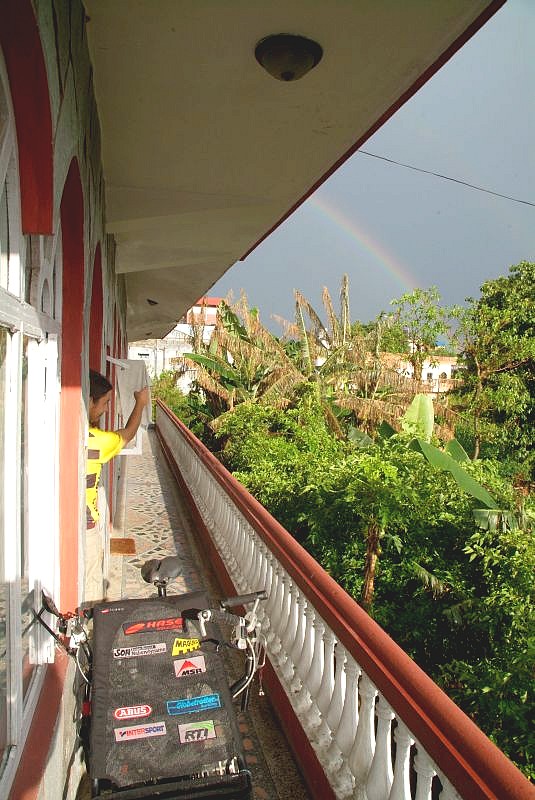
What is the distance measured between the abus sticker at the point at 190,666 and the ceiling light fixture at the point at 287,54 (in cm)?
248

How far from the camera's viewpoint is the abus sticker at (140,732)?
2.20m

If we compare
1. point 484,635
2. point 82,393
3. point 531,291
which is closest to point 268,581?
point 82,393

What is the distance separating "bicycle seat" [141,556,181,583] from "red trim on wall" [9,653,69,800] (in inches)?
21.2

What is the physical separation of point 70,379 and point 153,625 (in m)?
1.36

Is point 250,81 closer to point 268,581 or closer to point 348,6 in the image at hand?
point 348,6

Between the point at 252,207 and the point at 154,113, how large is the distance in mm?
1783

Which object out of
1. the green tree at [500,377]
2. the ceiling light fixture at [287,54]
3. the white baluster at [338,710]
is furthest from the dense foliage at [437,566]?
the green tree at [500,377]

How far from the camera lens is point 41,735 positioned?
2.14 m

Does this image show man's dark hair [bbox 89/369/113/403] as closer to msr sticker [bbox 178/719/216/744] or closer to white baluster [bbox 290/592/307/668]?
white baluster [bbox 290/592/307/668]

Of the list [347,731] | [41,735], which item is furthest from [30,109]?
[347,731]

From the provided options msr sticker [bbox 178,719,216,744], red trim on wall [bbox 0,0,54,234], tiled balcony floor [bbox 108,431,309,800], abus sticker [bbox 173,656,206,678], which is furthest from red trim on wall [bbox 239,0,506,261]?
tiled balcony floor [bbox 108,431,309,800]

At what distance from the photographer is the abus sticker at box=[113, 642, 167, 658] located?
7.80 feet

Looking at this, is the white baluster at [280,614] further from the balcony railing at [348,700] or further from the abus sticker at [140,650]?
the abus sticker at [140,650]

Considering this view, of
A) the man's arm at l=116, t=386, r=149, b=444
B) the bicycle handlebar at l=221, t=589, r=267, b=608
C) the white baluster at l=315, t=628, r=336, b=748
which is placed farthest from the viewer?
the man's arm at l=116, t=386, r=149, b=444
